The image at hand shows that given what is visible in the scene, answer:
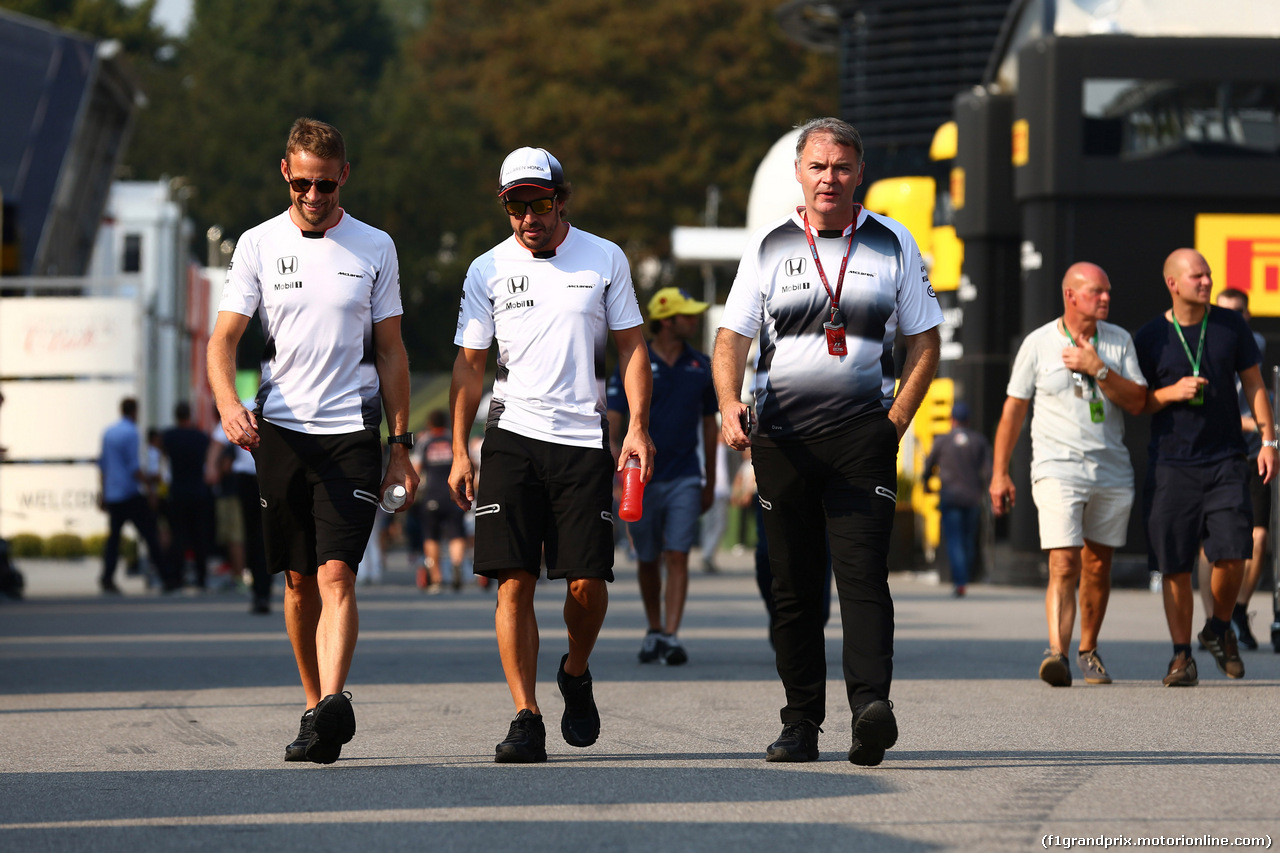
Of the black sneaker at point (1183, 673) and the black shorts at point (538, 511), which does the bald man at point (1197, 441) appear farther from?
the black shorts at point (538, 511)

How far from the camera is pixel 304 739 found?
7375 mm

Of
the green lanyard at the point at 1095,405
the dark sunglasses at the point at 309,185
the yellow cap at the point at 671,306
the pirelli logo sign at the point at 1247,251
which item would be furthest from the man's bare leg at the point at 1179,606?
the pirelli logo sign at the point at 1247,251

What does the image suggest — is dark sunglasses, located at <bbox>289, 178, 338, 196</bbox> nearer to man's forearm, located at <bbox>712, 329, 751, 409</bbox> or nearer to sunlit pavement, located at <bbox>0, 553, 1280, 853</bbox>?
man's forearm, located at <bbox>712, 329, 751, 409</bbox>

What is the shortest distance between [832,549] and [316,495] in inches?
68.3

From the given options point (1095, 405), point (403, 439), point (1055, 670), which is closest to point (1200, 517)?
point (1095, 405)

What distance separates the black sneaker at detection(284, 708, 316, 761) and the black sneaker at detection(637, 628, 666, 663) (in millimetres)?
4744

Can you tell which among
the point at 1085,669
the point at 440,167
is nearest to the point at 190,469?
the point at 1085,669

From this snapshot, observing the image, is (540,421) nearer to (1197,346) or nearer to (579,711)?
(579,711)

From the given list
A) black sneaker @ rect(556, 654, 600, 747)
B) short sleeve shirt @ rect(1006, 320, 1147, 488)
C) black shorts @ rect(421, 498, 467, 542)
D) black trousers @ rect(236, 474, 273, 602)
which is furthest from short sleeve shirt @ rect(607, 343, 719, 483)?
black shorts @ rect(421, 498, 467, 542)

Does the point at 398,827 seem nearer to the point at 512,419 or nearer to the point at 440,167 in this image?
the point at 512,419

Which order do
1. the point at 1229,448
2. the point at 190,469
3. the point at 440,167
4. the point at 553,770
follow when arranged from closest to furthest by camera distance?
the point at 553,770 < the point at 1229,448 < the point at 190,469 < the point at 440,167

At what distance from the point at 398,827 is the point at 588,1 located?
47126 millimetres

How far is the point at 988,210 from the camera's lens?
22.4 m

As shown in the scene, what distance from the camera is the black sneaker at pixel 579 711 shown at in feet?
24.8
